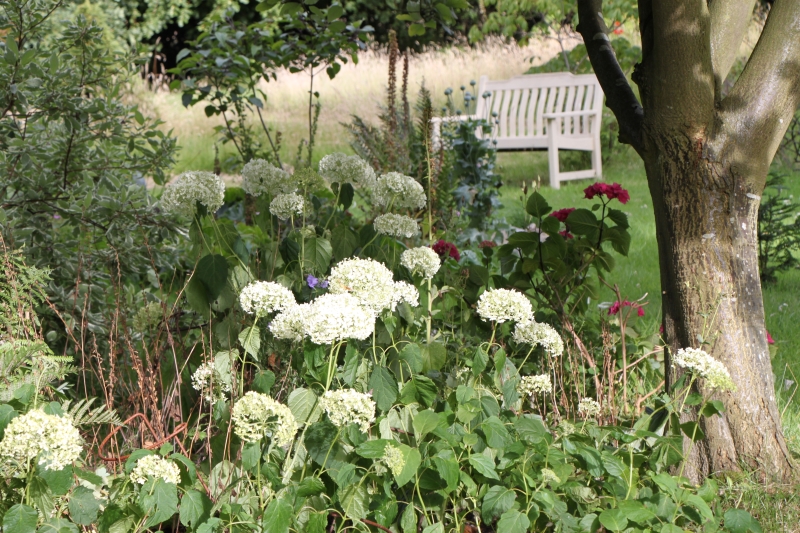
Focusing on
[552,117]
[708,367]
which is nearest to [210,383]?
[708,367]

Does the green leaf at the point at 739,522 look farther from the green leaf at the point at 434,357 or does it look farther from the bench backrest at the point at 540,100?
the bench backrest at the point at 540,100

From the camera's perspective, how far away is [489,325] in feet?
8.89

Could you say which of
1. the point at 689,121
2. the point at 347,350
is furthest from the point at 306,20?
the point at 347,350

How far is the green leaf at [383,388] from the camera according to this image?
1.85 metres

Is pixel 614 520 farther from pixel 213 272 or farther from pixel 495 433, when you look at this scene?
pixel 213 272

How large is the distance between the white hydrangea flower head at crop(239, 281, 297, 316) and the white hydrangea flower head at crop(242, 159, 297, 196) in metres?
0.64

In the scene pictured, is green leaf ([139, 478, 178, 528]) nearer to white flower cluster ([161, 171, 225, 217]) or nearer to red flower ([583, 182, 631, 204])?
white flower cluster ([161, 171, 225, 217])

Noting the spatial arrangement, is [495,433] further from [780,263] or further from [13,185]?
[780,263]

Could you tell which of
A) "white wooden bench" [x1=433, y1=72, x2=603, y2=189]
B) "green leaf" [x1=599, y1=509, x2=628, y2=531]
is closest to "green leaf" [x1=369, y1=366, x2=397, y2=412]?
"green leaf" [x1=599, y1=509, x2=628, y2=531]

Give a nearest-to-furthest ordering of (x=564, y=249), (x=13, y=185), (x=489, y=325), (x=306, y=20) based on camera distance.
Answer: (x=489, y=325) < (x=564, y=249) < (x=13, y=185) < (x=306, y=20)

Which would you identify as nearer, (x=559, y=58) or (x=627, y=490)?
(x=627, y=490)

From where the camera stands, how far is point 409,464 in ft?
5.38

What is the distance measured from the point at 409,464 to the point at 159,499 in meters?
0.52

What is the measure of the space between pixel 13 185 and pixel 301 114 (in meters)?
9.61
